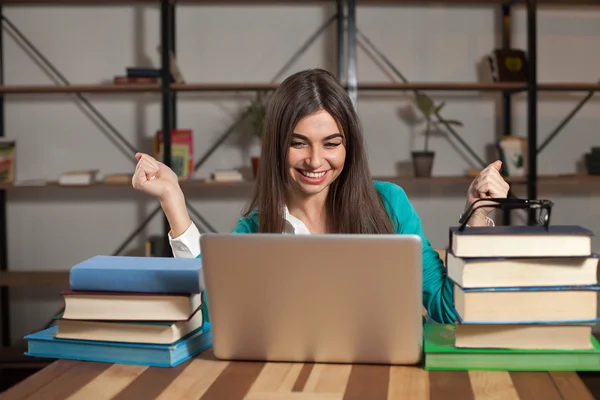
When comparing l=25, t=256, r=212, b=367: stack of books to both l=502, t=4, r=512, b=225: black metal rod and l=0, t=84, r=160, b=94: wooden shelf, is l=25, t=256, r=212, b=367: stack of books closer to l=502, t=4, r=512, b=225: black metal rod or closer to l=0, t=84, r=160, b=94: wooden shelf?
l=0, t=84, r=160, b=94: wooden shelf

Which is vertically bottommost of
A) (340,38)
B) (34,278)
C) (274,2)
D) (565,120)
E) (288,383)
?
(34,278)

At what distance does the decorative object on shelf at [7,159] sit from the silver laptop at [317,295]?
2.78m

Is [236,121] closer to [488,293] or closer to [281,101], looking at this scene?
[281,101]

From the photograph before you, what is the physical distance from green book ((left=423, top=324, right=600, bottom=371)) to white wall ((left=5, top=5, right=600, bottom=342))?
271 cm

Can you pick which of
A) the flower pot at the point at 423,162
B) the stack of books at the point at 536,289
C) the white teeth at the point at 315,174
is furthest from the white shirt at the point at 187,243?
the flower pot at the point at 423,162

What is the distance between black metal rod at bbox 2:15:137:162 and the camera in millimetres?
3789

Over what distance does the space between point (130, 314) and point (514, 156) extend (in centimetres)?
270

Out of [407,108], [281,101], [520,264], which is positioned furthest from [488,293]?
[407,108]

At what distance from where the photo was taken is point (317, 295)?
110 cm

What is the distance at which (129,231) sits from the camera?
12.6 feet

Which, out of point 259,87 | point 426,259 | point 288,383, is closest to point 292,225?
point 426,259

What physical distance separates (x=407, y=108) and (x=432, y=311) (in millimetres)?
2289

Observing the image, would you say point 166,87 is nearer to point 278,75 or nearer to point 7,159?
point 278,75

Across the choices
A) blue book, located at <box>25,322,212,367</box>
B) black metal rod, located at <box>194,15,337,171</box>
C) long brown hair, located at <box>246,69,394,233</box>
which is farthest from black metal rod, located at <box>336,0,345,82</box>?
blue book, located at <box>25,322,212,367</box>
